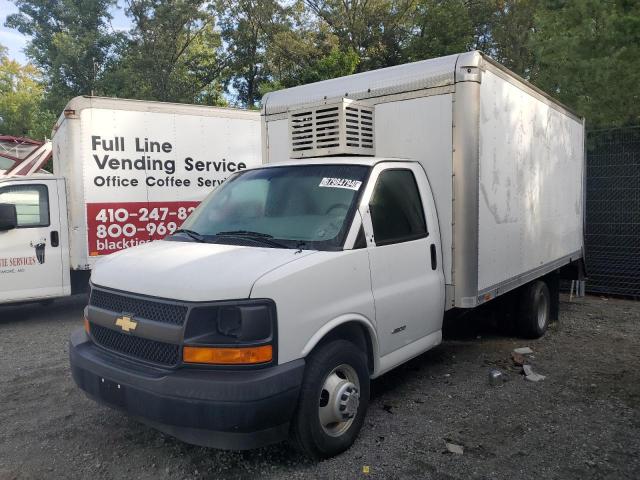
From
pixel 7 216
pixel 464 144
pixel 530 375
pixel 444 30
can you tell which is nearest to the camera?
pixel 464 144

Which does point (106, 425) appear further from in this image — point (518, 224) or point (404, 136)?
point (518, 224)

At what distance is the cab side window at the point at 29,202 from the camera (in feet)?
24.2

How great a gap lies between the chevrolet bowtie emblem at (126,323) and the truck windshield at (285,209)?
82 centimetres

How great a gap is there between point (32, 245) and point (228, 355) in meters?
5.62

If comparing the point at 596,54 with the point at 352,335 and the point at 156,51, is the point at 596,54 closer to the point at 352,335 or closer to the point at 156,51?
the point at 352,335

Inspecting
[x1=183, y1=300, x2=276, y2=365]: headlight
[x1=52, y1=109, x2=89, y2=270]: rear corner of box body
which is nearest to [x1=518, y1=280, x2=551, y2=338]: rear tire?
[x1=183, y1=300, x2=276, y2=365]: headlight

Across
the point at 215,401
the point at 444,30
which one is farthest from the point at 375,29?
the point at 215,401

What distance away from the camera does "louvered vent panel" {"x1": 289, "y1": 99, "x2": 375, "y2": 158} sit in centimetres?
461

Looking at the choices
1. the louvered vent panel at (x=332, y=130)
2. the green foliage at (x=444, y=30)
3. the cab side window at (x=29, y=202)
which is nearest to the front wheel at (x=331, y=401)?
the louvered vent panel at (x=332, y=130)

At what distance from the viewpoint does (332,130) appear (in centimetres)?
465

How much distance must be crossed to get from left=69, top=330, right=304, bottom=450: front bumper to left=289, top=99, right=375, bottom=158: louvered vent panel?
2135mm

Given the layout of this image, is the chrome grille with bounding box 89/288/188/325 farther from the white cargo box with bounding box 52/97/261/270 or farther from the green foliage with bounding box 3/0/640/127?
the green foliage with bounding box 3/0/640/127

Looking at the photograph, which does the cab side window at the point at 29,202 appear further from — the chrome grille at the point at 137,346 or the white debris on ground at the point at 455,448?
the white debris on ground at the point at 455,448

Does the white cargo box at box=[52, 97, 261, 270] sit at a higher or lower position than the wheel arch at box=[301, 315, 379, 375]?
higher
